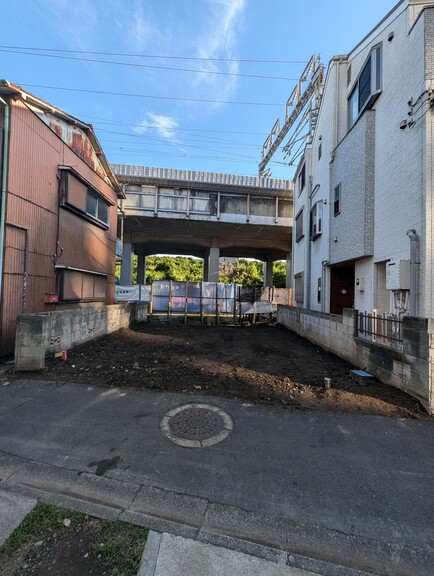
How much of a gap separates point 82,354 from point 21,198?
377 cm

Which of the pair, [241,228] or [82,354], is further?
[241,228]

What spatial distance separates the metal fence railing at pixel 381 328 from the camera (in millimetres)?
5156

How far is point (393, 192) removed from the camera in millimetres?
6699

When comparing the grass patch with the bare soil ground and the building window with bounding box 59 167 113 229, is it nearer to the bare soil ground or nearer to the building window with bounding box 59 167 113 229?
the bare soil ground

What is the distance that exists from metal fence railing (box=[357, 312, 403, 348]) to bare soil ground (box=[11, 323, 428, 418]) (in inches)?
32.0

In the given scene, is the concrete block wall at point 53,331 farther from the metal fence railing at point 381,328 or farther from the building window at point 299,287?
the building window at point 299,287

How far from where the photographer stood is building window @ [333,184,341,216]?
9452 millimetres

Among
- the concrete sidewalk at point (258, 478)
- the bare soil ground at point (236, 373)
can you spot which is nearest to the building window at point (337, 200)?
the bare soil ground at point (236, 373)

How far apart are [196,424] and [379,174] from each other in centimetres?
751

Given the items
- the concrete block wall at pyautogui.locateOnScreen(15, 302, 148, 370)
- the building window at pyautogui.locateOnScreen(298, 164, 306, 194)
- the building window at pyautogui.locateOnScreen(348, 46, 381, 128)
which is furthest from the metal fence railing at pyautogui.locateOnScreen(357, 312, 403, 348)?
the building window at pyautogui.locateOnScreen(298, 164, 306, 194)

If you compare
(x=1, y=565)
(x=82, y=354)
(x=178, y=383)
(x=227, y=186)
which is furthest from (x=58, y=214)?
(x=227, y=186)

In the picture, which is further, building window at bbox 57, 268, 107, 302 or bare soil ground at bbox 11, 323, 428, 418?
building window at bbox 57, 268, 107, 302

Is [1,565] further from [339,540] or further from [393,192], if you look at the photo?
[393,192]

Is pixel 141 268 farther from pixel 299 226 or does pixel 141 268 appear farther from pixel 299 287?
pixel 299 287
